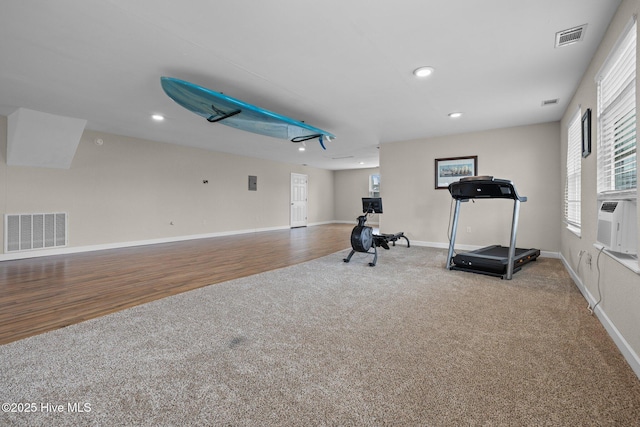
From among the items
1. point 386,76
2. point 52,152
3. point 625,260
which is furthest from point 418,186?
point 52,152

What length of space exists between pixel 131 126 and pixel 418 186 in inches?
226

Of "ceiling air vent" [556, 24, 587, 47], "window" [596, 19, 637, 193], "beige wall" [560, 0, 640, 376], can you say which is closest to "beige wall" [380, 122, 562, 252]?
"beige wall" [560, 0, 640, 376]

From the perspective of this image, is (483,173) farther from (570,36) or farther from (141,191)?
(141,191)

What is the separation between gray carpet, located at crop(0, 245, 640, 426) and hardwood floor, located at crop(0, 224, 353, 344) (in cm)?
39

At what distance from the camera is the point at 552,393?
1.41m

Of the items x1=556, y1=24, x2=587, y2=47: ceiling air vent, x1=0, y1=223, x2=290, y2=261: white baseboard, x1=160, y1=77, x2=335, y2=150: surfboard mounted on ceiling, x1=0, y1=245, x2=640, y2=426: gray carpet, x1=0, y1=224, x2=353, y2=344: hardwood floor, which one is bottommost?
x1=0, y1=245, x2=640, y2=426: gray carpet

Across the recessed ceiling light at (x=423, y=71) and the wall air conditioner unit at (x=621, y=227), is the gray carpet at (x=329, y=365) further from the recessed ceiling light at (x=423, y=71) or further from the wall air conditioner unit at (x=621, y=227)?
the recessed ceiling light at (x=423, y=71)

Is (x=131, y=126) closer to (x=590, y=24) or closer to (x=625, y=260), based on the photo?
(x=590, y=24)

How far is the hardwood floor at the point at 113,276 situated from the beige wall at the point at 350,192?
5493 millimetres

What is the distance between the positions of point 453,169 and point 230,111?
440 cm

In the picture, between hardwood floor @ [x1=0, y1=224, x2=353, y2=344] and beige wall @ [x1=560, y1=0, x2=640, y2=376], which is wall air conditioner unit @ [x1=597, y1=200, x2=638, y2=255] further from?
hardwood floor @ [x1=0, y1=224, x2=353, y2=344]

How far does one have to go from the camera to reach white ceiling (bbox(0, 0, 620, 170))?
6.81 feet

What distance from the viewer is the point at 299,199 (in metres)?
10.5

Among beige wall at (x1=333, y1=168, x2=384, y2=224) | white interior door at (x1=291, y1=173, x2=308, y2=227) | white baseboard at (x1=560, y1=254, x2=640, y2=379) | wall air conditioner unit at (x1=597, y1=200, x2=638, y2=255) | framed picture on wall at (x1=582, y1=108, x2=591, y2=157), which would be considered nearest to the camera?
white baseboard at (x1=560, y1=254, x2=640, y2=379)
